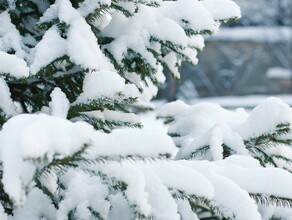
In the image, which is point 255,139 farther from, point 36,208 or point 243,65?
point 243,65

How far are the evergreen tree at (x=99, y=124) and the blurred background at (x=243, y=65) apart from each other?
14.1 meters

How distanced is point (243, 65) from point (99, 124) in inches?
597

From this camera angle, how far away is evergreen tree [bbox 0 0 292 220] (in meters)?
1.20

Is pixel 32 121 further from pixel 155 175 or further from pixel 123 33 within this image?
pixel 123 33

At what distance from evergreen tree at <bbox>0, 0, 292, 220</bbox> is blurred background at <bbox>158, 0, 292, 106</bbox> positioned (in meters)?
14.1

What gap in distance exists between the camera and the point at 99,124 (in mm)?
1871

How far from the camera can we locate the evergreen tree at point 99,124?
47.1 inches

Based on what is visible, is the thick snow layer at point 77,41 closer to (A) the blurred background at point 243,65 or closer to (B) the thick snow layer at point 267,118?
(B) the thick snow layer at point 267,118

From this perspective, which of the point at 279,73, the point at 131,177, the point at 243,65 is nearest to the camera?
the point at 131,177

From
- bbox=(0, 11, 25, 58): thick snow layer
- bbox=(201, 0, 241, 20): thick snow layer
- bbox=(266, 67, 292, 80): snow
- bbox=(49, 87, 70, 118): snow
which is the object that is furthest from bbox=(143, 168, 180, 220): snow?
bbox=(266, 67, 292, 80): snow

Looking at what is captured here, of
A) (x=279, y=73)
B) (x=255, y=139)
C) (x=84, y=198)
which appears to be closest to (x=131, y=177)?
(x=84, y=198)

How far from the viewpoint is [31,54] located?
68.6 inches

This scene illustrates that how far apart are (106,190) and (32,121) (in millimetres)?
464

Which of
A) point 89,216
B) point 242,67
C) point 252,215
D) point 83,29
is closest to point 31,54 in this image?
point 83,29
